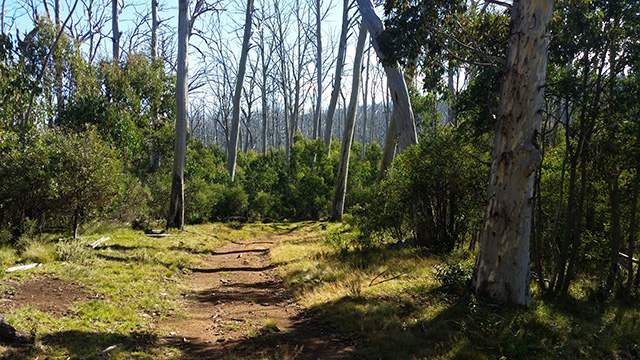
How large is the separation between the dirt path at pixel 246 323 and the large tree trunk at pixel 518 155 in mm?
2265

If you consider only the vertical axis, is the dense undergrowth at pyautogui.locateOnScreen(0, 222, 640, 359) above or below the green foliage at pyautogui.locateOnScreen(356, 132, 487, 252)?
below

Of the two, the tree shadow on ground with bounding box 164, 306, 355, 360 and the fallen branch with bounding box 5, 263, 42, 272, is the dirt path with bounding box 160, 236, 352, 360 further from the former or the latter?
the fallen branch with bounding box 5, 263, 42, 272

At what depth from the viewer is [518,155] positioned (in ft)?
15.1

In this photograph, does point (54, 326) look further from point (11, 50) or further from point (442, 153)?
point (442, 153)

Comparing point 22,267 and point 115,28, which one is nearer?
point 22,267

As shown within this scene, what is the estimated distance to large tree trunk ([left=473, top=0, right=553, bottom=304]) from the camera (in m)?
4.61

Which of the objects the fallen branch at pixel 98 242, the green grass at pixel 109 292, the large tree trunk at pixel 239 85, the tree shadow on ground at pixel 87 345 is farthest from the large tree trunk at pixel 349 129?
the tree shadow on ground at pixel 87 345

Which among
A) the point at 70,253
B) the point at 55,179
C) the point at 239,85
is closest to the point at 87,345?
the point at 70,253

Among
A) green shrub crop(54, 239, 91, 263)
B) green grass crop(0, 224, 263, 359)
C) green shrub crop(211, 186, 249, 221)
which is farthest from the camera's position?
green shrub crop(211, 186, 249, 221)

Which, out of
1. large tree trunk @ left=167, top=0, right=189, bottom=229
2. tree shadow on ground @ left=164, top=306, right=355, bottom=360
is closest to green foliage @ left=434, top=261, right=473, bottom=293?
tree shadow on ground @ left=164, top=306, right=355, bottom=360

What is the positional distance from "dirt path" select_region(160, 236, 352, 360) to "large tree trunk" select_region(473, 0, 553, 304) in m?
2.26

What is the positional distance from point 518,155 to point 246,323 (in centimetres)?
433

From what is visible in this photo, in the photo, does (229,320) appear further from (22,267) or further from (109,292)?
(22,267)

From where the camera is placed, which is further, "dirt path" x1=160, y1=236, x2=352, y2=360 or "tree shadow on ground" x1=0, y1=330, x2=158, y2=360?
"dirt path" x1=160, y1=236, x2=352, y2=360
